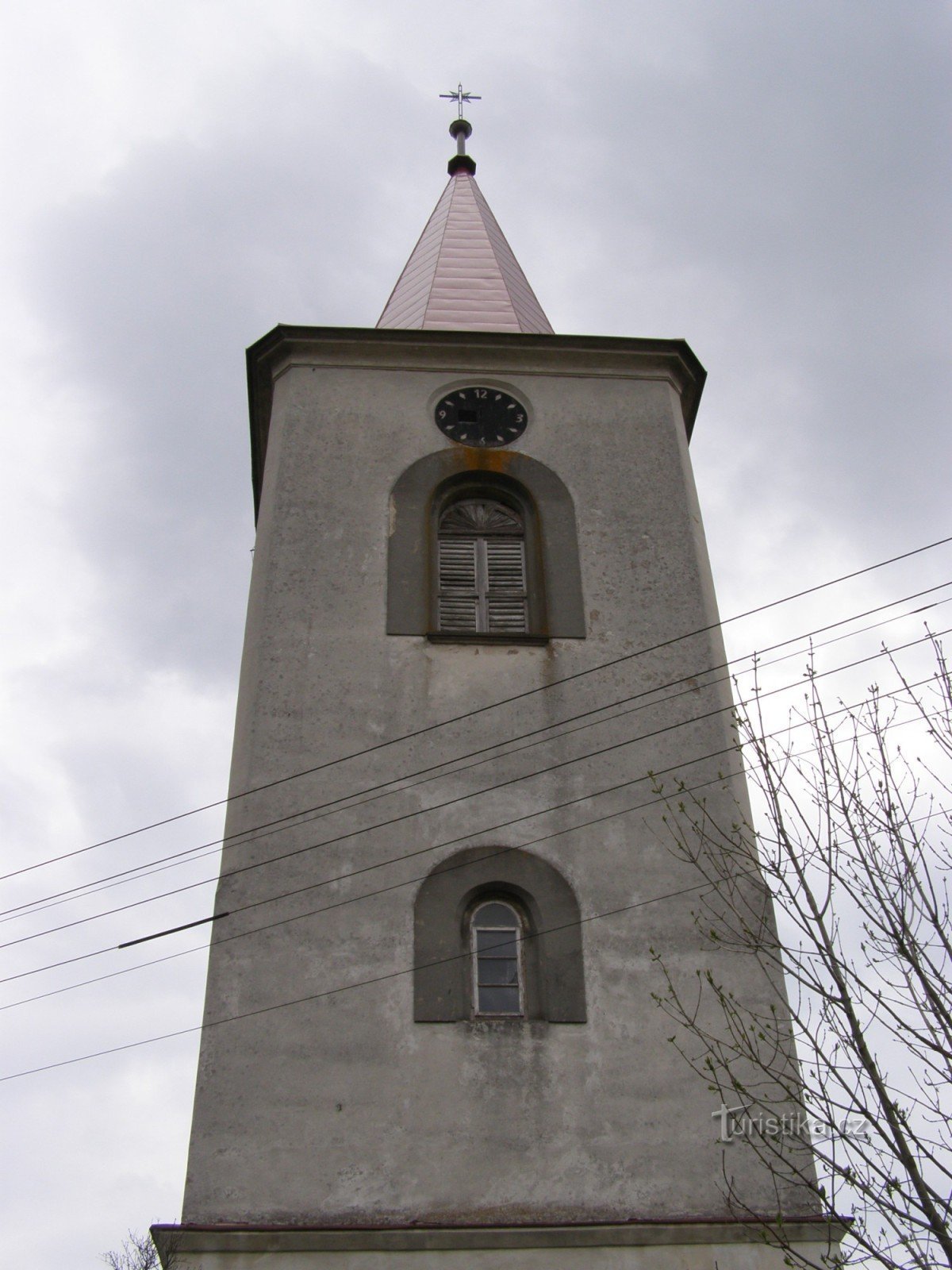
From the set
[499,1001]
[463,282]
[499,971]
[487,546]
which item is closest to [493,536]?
[487,546]

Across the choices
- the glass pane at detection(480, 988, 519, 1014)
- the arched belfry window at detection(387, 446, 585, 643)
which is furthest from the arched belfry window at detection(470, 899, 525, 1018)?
the arched belfry window at detection(387, 446, 585, 643)

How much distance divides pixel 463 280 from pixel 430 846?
36.1 ft

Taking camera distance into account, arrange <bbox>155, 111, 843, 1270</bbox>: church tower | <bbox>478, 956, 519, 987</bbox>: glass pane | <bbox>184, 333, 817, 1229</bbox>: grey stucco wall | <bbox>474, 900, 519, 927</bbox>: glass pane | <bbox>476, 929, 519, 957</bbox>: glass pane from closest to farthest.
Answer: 1. <bbox>155, 111, 843, 1270</bbox>: church tower
2. <bbox>184, 333, 817, 1229</bbox>: grey stucco wall
3. <bbox>478, 956, 519, 987</bbox>: glass pane
4. <bbox>476, 929, 519, 957</bbox>: glass pane
5. <bbox>474, 900, 519, 927</bbox>: glass pane

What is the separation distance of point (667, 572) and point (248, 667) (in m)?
4.62

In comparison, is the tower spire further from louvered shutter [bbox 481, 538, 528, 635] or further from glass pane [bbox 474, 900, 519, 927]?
glass pane [bbox 474, 900, 519, 927]

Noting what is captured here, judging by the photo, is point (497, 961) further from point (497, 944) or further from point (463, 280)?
point (463, 280)

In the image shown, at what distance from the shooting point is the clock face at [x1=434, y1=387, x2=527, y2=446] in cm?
1791

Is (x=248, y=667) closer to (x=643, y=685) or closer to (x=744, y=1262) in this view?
(x=643, y=685)

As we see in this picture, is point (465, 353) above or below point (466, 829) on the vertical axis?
above

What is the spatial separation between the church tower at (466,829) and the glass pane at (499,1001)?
3 centimetres

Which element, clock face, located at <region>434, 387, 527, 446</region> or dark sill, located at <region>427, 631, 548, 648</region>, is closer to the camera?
dark sill, located at <region>427, 631, 548, 648</region>

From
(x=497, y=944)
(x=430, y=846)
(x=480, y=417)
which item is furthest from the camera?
(x=480, y=417)

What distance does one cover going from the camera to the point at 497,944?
13383 millimetres

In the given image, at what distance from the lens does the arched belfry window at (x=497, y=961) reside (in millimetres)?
12961
